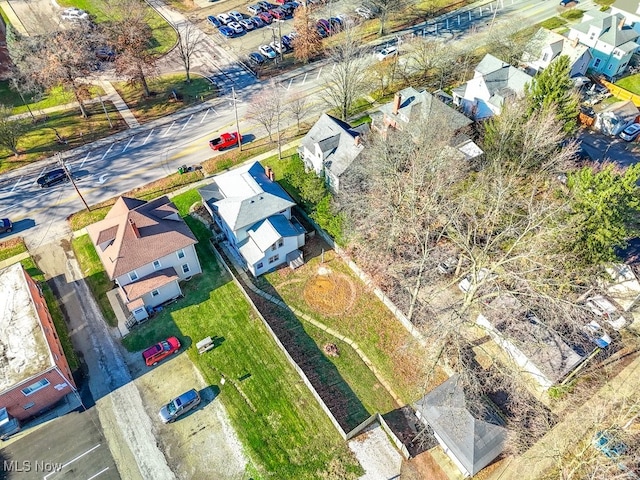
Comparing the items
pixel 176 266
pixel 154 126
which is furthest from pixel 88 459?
pixel 154 126

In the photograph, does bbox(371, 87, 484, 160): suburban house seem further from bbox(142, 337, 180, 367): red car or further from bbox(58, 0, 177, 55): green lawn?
bbox(58, 0, 177, 55): green lawn

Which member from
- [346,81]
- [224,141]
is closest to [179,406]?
[224,141]

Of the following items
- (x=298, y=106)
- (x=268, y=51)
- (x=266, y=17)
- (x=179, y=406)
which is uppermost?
(x=266, y=17)

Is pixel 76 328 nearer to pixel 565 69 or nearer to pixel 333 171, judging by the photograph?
pixel 333 171

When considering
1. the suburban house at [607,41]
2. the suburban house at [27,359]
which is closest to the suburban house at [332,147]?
the suburban house at [27,359]

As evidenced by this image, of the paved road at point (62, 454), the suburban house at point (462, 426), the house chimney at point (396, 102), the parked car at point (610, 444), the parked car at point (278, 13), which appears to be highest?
the house chimney at point (396, 102)

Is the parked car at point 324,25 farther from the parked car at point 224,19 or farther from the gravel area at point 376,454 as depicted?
the gravel area at point 376,454

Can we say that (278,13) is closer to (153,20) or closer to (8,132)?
(153,20)
